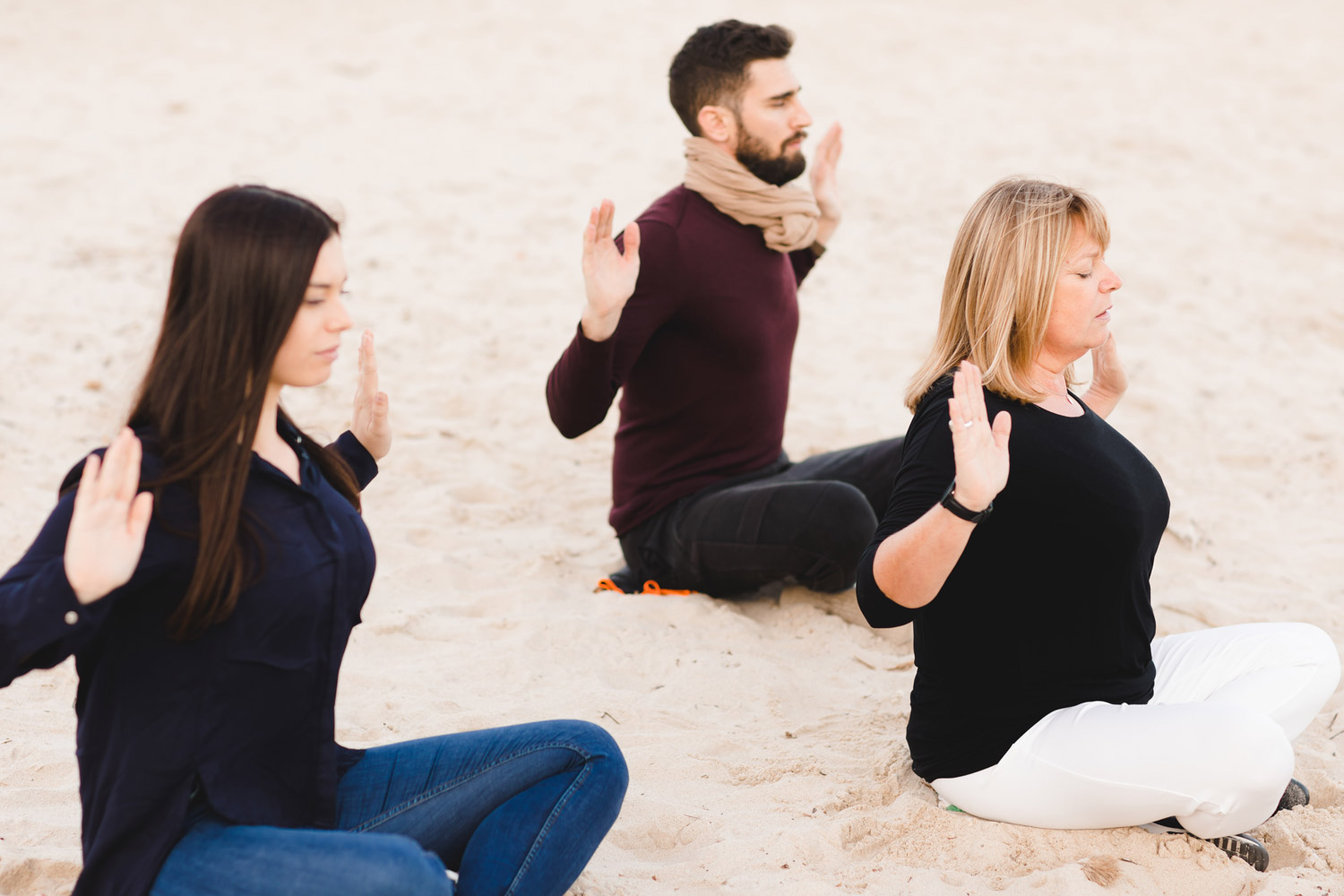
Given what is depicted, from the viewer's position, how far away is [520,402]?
5.79 metres

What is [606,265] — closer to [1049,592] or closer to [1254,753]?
[1049,592]

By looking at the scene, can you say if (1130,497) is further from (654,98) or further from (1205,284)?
(654,98)

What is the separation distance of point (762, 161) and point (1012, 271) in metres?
1.81

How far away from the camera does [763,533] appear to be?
401cm

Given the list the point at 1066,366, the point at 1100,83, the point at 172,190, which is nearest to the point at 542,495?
the point at 1066,366

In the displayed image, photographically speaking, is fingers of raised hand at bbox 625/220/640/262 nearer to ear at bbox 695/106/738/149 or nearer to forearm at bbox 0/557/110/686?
ear at bbox 695/106/738/149

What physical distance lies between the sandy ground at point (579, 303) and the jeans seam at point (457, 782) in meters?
0.45

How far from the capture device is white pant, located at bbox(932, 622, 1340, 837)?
256 cm

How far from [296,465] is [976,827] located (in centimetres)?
169

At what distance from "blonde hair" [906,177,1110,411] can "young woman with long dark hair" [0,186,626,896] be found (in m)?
Result: 1.35

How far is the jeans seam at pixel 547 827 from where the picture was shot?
2.26 m

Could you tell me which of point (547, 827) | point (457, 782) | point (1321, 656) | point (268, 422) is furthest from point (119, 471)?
point (1321, 656)

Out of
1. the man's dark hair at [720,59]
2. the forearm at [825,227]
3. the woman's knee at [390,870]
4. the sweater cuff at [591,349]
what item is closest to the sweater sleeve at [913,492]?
the woman's knee at [390,870]

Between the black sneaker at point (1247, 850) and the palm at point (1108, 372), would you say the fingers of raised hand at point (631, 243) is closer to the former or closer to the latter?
the palm at point (1108, 372)
